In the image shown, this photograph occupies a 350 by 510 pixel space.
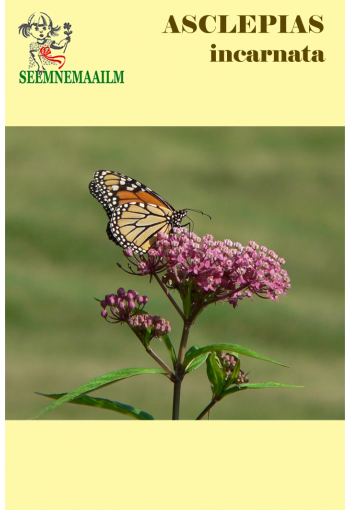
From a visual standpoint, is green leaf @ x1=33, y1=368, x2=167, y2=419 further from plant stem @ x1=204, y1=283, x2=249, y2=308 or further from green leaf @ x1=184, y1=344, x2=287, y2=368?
plant stem @ x1=204, y1=283, x2=249, y2=308

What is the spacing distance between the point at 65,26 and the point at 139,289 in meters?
8.46

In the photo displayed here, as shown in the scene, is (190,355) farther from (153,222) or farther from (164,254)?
(153,222)

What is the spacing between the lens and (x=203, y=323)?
11.9m

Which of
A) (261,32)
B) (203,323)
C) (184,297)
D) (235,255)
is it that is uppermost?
(261,32)

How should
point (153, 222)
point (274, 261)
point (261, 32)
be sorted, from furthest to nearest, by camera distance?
point (261, 32)
point (153, 222)
point (274, 261)

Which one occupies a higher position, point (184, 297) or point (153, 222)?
point (153, 222)

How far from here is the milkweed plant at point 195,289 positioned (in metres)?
2.24

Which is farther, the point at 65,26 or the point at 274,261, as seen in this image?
the point at 65,26

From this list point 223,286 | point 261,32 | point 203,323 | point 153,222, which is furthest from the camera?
point 203,323

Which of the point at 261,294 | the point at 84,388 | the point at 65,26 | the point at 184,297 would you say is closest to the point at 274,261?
the point at 261,294

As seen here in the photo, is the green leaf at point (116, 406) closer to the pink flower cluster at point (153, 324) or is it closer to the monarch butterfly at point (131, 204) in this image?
the pink flower cluster at point (153, 324)

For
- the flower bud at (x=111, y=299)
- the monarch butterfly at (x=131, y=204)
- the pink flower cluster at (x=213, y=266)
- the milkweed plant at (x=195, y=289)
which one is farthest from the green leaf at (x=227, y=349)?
the monarch butterfly at (x=131, y=204)

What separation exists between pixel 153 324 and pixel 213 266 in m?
0.30

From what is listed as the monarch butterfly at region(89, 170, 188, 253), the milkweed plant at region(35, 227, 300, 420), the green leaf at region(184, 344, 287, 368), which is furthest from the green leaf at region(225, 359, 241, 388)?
the monarch butterfly at region(89, 170, 188, 253)
